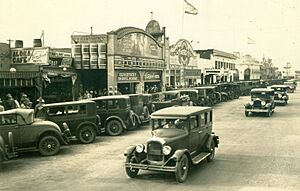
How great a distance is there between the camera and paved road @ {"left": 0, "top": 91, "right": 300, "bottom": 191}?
10141 millimetres

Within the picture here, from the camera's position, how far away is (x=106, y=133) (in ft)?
63.3

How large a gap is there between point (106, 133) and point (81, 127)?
2.58m

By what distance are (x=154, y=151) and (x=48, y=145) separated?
5378 millimetres

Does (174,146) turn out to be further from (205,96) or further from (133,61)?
(133,61)

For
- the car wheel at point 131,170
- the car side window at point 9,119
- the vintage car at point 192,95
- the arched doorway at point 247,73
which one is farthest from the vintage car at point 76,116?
the arched doorway at point 247,73

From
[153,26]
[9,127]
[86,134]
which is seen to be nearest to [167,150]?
[9,127]

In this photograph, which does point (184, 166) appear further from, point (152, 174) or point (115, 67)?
point (115, 67)

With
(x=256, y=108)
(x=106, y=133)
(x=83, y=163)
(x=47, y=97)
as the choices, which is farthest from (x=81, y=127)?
(x=256, y=108)

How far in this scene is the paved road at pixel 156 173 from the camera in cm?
1014

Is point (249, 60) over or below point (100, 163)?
over

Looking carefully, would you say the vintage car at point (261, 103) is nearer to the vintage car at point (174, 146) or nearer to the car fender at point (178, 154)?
the vintage car at point (174, 146)

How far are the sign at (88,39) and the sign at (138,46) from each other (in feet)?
6.67

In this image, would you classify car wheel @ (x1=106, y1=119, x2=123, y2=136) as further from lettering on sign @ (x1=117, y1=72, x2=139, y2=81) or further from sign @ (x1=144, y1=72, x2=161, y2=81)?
sign @ (x1=144, y1=72, x2=161, y2=81)

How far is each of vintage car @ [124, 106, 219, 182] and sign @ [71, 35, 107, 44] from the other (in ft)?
74.0
